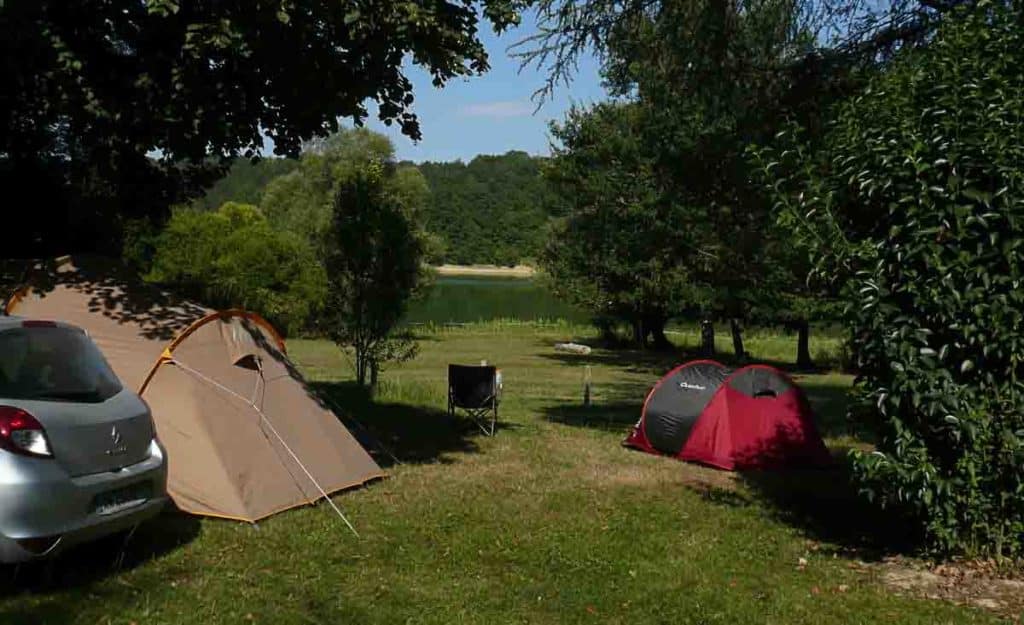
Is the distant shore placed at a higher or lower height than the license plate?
higher

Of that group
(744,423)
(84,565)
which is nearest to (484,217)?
(744,423)

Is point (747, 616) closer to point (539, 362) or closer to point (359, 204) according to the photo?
point (359, 204)

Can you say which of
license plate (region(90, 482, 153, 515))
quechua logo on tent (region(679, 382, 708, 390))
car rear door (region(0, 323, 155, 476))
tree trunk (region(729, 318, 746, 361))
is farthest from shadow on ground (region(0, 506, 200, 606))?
tree trunk (region(729, 318, 746, 361))

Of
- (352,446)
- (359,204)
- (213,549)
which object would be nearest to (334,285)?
(359,204)

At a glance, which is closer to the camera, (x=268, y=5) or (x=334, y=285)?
(x=268, y=5)

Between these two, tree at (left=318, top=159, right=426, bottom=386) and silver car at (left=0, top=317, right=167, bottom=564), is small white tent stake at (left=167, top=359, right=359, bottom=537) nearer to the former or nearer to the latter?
silver car at (left=0, top=317, right=167, bottom=564)

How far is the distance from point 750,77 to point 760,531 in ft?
19.2

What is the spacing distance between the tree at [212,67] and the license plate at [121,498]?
12.2 ft

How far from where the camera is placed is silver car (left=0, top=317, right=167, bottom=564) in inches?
213

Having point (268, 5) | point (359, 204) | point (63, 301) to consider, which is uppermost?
point (268, 5)

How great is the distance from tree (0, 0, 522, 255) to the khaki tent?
4.74 ft

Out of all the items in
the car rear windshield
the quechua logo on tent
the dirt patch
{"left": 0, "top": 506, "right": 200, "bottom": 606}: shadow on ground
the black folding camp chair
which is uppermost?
the car rear windshield

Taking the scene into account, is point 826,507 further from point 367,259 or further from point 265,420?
point 367,259

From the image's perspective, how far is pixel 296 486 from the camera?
330 inches
